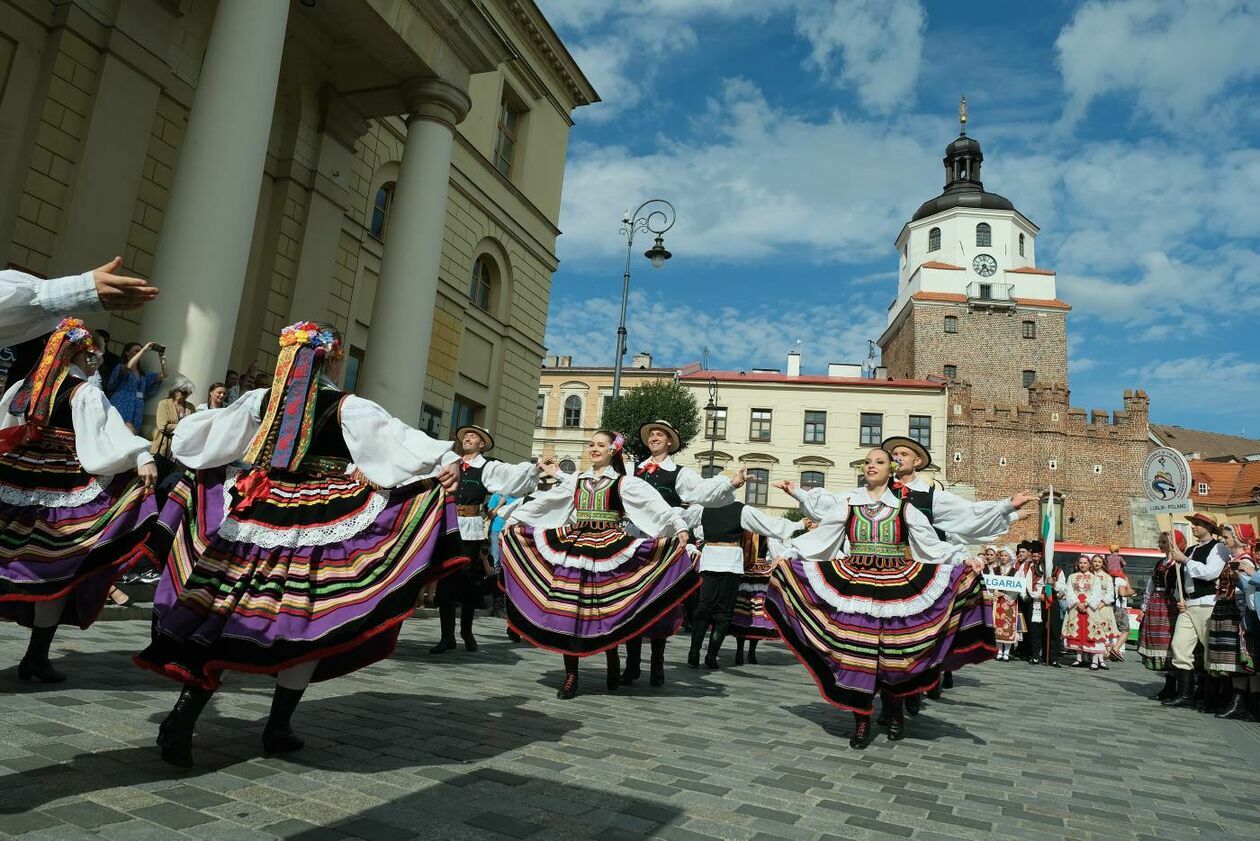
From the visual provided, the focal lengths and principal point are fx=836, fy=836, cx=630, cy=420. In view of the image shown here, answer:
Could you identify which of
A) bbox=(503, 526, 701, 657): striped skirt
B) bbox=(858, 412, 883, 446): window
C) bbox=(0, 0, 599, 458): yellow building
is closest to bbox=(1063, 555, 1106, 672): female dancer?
bbox=(503, 526, 701, 657): striped skirt

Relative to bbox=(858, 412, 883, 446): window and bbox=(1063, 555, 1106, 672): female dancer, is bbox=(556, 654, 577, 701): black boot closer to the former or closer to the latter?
bbox=(1063, 555, 1106, 672): female dancer

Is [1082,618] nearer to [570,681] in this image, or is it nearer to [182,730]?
[570,681]

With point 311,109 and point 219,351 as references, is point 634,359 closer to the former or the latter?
point 311,109

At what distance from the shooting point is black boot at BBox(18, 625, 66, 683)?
4855mm

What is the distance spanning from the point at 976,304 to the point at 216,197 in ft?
191

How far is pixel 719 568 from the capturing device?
396 inches

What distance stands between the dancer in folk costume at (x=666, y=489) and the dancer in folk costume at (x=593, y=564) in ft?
0.75

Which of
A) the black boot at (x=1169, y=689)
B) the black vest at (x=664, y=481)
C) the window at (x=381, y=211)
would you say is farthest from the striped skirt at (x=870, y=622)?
the window at (x=381, y=211)

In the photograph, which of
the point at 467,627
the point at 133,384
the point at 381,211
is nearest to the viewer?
the point at 467,627

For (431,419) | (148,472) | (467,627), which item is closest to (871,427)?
(431,419)

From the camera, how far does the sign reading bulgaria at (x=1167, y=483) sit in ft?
43.8

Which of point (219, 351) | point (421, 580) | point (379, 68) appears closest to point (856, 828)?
point (421, 580)

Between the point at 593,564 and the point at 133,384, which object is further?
the point at 133,384

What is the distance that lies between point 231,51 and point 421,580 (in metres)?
9.14
